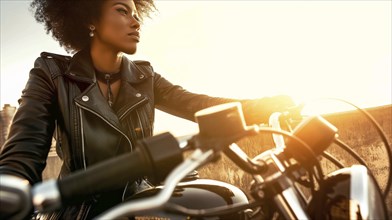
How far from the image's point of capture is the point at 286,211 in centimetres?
92

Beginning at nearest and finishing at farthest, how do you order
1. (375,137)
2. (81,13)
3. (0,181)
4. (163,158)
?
(0,181) → (163,158) → (81,13) → (375,137)

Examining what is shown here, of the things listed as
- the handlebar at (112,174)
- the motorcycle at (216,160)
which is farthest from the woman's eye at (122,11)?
the handlebar at (112,174)

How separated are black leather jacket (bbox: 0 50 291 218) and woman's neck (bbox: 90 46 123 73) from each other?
0.19 ft

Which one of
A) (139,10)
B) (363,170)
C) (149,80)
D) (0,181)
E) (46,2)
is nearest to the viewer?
(0,181)

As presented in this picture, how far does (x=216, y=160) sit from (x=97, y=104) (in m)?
1.39

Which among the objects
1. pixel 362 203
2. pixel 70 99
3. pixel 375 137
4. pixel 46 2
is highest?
pixel 46 2

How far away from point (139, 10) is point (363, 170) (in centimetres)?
320

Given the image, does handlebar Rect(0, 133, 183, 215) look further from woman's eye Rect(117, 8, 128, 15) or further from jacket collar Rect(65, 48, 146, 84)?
woman's eye Rect(117, 8, 128, 15)

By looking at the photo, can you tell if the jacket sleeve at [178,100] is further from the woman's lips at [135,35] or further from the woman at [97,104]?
the woman's lips at [135,35]

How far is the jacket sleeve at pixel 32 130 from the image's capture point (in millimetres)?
1570

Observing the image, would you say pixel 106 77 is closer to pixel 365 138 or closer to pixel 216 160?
pixel 216 160

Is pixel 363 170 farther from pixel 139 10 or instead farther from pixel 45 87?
pixel 139 10

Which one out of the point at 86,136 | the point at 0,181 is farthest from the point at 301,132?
the point at 86,136

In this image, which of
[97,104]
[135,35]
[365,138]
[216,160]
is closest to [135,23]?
[135,35]
